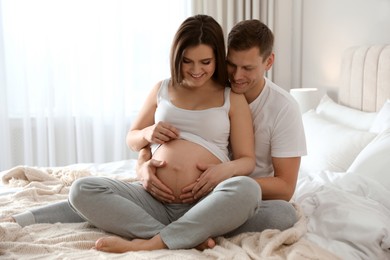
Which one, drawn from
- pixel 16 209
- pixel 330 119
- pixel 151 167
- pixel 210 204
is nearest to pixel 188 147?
pixel 151 167

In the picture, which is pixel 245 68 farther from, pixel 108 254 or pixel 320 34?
pixel 320 34

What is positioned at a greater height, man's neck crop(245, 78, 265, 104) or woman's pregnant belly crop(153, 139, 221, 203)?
man's neck crop(245, 78, 265, 104)

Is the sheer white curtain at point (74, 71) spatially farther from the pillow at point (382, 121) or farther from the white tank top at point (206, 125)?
the white tank top at point (206, 125)

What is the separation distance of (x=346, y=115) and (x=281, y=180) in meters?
1.15

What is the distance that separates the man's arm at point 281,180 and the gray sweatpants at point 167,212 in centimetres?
7

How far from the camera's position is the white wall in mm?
3107

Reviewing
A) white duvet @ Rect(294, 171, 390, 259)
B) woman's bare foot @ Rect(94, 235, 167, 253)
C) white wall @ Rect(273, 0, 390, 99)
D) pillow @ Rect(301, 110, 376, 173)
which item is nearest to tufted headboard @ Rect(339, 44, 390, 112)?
white wall @ Rect(273, 0, 390, 99)

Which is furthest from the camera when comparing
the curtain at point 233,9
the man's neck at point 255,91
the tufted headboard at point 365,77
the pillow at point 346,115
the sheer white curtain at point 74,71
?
the curtain at point 233,9

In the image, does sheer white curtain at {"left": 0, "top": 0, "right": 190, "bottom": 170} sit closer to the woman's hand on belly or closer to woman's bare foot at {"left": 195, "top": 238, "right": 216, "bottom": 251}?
the woman's hand on belly

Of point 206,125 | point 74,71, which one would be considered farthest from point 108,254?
point 74,71

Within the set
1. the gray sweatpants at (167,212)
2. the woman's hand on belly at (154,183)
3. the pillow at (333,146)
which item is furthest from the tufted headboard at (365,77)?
the woman's hand on belly at (154,183)

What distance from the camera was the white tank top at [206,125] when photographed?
1.87 meters

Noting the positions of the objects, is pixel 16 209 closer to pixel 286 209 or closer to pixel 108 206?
pixel 108 206

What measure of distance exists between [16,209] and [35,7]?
2237 mm
